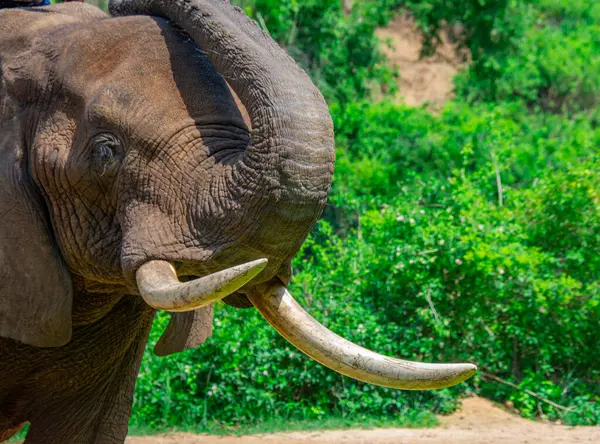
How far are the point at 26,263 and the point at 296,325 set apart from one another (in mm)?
942

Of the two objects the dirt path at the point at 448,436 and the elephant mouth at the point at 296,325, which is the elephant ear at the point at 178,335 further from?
the dirt path at the point at 448,436

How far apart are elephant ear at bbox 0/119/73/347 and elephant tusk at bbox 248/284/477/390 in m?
0.70

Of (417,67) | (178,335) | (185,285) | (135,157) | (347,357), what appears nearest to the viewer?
(185,285)

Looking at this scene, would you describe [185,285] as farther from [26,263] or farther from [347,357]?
[26,263]

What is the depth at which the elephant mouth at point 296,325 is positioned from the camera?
2.72 meters

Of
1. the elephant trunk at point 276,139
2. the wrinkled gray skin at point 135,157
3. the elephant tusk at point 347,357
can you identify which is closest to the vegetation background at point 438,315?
the wrinkled gray skin at point 135,157

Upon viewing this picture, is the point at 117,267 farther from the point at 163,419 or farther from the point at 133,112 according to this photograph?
the point at 163,419

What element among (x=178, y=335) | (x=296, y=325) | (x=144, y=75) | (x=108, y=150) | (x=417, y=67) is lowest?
(x=417, y=67)

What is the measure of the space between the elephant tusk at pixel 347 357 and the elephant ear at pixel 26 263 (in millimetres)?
700

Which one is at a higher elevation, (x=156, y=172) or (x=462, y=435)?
(x=156, y=172)

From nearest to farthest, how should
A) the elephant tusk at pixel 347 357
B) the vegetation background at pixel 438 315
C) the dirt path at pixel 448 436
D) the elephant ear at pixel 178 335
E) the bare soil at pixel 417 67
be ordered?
the elephant tusk at pixel 347 357 → the elephant ear at pixel 178 335 → the dirt path at pixel 448 436 → the vegetation background at pixel 438 315 → the bare soil at pixel 417 67

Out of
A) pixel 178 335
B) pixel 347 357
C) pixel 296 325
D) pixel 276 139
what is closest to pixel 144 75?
pixel 276 139

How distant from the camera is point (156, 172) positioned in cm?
321

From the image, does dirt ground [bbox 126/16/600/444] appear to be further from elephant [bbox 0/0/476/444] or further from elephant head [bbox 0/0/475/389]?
elephant head [bbox 0/0/475/389]
